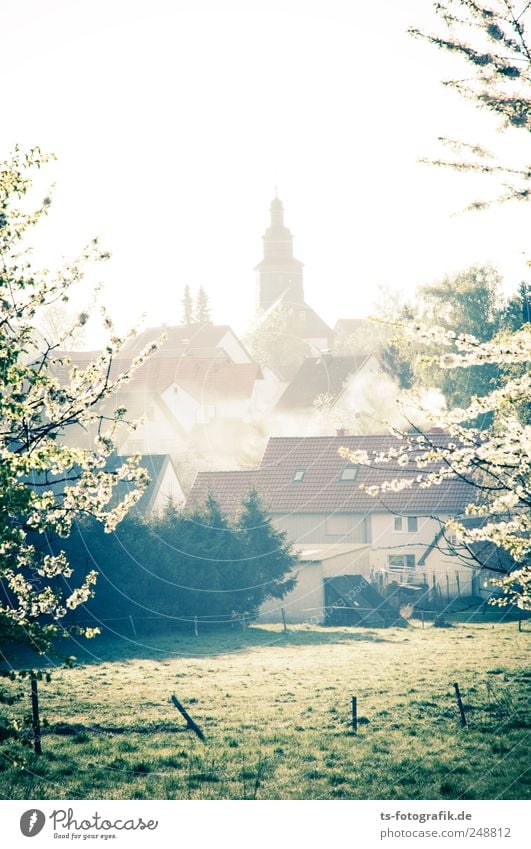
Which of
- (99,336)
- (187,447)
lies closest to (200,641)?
(187,447)

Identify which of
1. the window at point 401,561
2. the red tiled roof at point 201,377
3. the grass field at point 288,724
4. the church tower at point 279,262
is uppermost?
the church tower at point 279,262

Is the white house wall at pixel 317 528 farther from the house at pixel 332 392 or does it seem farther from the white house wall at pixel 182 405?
the house at pixel 332 392

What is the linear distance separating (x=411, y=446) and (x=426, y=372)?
86.1ft

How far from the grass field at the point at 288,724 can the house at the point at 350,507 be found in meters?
6.86

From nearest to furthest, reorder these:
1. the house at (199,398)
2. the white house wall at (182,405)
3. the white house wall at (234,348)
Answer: the house at (199,398), the white house wall at (182,405), the white house wall at (234,348)

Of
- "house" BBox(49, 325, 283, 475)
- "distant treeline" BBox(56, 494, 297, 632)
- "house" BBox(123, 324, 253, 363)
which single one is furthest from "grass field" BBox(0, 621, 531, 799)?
"house" BBox(123, 324, 253, 363)

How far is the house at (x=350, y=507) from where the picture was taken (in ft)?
92.3

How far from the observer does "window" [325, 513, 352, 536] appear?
2912cm

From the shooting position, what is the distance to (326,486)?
29.5 meters

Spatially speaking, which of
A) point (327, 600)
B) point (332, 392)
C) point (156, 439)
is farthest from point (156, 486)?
point (332, 392)

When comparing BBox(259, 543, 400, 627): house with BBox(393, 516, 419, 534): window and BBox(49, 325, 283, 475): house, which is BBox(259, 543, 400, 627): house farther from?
BBox(49, 325, 283, 475): house

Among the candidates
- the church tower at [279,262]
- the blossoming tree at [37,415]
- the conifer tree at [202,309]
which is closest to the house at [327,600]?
the conifer tree at [202,309]

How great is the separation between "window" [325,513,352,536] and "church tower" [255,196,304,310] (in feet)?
23.1

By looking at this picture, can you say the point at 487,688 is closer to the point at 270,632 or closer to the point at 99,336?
the point at 99,336
